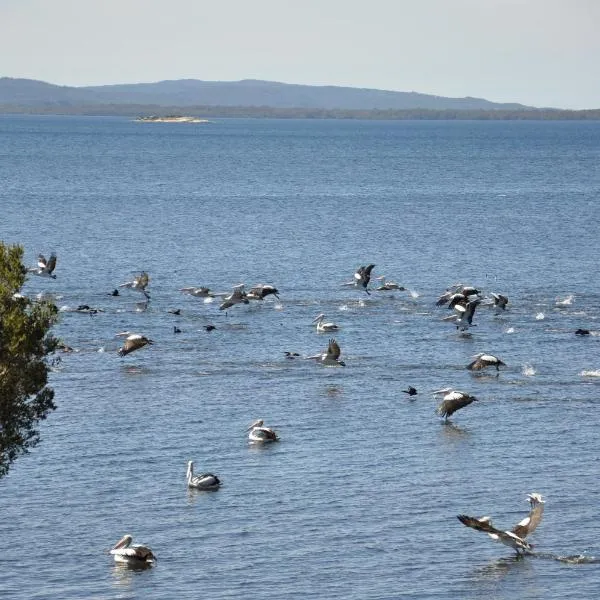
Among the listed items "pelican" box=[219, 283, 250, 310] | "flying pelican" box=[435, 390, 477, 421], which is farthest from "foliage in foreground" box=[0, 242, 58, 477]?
"pelican" box=[219, 283, 250, 310]

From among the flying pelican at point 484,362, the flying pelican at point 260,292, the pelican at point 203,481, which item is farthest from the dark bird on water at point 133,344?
the pelican at point 203,481

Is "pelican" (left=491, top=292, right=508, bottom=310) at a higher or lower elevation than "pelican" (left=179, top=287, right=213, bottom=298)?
higher

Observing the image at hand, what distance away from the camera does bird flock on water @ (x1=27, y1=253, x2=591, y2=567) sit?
27422mm

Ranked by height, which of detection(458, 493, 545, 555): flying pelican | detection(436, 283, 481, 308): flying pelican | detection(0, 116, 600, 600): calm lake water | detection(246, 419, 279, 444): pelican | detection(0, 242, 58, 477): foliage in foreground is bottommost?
detection(0, 116, 600, 600): calm lake water

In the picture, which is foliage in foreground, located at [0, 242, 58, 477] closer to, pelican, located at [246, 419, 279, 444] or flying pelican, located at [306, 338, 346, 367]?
pelican, located at [246, 419, 279, 444]

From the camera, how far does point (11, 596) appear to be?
85.3ft

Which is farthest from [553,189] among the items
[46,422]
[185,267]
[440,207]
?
[46,422]

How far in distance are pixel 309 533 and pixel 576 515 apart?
569 centimetres

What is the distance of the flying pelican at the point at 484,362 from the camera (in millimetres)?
44125

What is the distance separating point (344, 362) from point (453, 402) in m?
7.96

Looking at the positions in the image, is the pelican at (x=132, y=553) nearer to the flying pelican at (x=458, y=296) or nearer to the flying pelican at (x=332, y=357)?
the flying pelican at (x=332, y=357)

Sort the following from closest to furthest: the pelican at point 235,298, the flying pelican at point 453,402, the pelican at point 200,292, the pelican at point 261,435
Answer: the pelican at point 261,435 < the flying pelican at point 453,402 < the pelican at point 235,298 < the pelican at point 200,292

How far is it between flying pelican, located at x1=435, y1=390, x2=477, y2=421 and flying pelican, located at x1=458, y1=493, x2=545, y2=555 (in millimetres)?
10152

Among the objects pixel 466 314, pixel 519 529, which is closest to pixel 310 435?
pixel 519 529
